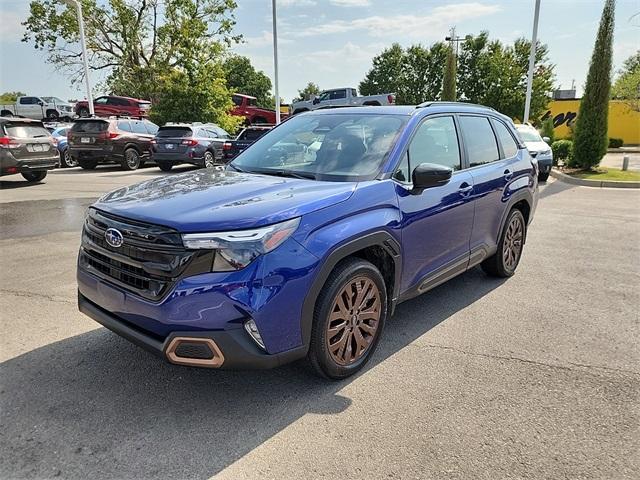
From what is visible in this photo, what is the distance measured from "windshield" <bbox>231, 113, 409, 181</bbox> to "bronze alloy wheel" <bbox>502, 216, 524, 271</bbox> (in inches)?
83.8

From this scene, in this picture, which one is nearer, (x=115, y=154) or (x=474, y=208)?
(x=474, y=208)

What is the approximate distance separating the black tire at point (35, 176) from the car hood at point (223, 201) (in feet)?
38.5

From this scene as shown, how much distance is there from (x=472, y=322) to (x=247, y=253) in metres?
2.44

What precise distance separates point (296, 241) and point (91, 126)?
15.8 metres

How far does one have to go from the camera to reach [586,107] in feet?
51.0

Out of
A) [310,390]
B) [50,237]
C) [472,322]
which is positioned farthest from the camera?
[50,237]

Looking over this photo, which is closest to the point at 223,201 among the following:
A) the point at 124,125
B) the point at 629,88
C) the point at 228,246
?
the point at 228,246

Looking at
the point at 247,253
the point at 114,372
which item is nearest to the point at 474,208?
the point at 247,253

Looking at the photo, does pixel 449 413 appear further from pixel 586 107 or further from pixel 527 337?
pixel 586 107

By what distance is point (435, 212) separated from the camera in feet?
12.0

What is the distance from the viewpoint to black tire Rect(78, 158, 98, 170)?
16.5 metres

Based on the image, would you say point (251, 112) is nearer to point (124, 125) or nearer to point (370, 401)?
point (124, 125)

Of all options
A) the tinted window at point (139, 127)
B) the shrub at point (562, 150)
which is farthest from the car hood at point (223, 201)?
the shrub at point (562, 150)

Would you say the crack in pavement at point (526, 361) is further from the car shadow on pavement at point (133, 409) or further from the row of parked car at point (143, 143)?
the row of parked car at point (143, 143)
